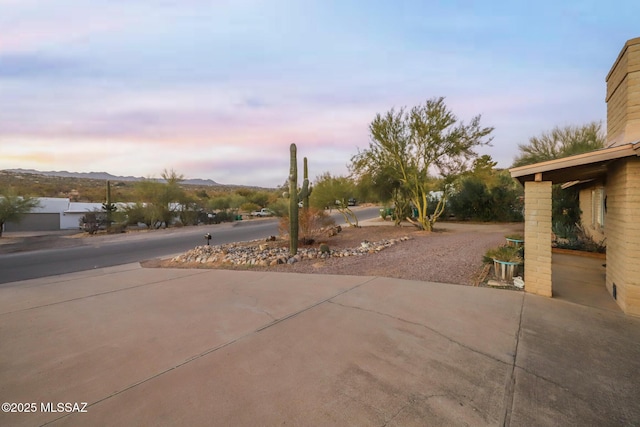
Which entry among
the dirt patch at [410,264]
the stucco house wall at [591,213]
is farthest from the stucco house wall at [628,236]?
the stucco house wall at [591,213]

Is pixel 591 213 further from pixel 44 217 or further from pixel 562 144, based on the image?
pixel 44 217

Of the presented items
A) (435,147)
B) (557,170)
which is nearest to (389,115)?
(435,147)

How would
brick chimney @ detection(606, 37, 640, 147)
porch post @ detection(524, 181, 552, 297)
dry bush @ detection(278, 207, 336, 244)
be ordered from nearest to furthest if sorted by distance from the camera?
brick chimney @ detection(606, 37, 640, 147)
porch post @ detection(524, 181, 552, 297)
dry bush @ detection(278, 207, 336, 244)

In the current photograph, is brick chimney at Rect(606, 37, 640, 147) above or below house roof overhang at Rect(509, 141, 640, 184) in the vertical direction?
above

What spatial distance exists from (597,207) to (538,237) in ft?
23.1

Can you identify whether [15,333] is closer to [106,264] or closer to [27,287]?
[27,287]

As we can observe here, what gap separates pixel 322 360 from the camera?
12.0ft

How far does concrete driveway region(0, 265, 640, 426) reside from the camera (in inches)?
110

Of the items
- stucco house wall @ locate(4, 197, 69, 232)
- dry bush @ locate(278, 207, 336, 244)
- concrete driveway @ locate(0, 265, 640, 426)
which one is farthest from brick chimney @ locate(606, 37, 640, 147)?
stucco house wall @ locate(4, 197, 69, 232)

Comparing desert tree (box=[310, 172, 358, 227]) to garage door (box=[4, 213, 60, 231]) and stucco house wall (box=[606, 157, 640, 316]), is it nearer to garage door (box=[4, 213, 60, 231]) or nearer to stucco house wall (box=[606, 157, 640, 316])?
stucco house wall (box=[606, 157, 640, 316])

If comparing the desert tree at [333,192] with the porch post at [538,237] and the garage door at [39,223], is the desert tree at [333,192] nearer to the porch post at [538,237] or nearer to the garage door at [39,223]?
the porch post at [538,237]

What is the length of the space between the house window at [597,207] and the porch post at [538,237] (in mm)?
5576

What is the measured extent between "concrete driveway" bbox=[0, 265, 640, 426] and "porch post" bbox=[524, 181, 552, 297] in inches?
15.7

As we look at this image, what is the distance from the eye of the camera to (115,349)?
4051 millimetres
